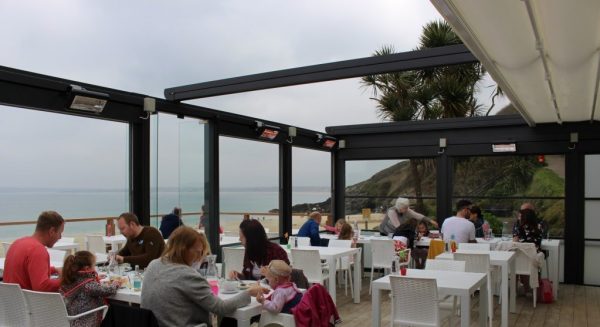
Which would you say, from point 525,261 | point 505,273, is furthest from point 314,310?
point 525,261

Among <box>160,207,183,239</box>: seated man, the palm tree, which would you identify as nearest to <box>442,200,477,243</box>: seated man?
<box>160,207,183,239</box>: seated man

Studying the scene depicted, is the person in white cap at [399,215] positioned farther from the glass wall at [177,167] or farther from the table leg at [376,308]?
the table leg at [376,308]

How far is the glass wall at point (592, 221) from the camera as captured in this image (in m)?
8.61

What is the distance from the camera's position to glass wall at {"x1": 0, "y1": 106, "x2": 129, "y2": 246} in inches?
254

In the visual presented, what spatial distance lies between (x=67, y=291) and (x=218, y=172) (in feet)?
14.3

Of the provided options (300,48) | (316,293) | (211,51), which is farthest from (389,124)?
(316,293)

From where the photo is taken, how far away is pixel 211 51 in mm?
13398

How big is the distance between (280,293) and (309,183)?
7.04 metres

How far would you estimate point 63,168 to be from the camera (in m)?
8.08

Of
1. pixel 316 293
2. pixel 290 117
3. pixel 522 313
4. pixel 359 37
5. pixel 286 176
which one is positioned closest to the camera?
pixel 316 293

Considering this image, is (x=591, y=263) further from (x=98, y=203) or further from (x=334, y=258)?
(x=98, y=203)

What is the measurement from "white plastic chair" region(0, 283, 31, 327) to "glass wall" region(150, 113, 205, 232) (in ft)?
10.2

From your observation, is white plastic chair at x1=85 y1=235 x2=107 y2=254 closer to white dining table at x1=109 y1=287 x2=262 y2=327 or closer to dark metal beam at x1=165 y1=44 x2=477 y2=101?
dark metal beam at x1=165 y1=44 x2=477 y2=101

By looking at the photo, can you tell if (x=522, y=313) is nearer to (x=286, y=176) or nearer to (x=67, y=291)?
(x=286, y=176)
